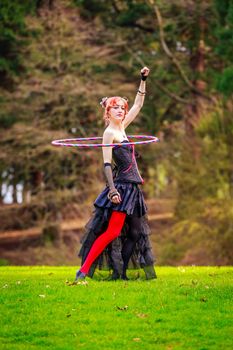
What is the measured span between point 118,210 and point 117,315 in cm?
227

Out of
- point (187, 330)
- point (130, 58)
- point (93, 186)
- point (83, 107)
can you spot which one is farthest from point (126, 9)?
point (187, 330)

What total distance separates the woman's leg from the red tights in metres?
0.24

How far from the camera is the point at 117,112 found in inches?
482

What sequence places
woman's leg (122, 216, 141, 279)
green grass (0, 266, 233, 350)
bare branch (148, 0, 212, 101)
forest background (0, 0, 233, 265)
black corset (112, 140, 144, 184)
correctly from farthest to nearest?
1. bare branch (148, 0, 212, 101)
2. forest background (0, 0, 233, 265)
3. woman's leg (122, 216, 141, 279)
4. black corset (112, 140, 144, 184)
5. green grass (0, 266, 233, 350)

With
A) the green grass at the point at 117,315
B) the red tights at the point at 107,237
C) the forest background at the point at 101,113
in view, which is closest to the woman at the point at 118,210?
the red tights at the point at 107,237

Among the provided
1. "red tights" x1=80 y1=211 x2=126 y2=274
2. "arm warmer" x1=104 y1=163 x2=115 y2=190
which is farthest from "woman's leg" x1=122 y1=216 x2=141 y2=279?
"arm warmer" x1=104 y1=163 x2=115 y2=190

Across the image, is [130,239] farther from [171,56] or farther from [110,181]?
[171,56]

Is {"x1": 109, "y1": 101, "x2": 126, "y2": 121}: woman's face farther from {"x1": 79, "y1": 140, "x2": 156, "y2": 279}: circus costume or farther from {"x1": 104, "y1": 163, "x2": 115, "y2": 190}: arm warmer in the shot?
{"x1": 104, "y1": 163, "x2": 115, "y2": 190}: arm warmer

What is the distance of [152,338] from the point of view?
9.16 metres

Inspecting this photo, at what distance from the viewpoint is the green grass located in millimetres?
9109

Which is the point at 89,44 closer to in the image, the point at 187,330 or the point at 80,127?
the point at 80,127

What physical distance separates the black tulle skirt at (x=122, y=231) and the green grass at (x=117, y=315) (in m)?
0.31

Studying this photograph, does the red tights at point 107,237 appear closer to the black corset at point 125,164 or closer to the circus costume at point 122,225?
the circus costume at point 122,225

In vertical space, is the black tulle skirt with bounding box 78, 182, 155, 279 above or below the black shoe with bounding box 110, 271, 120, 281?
above
